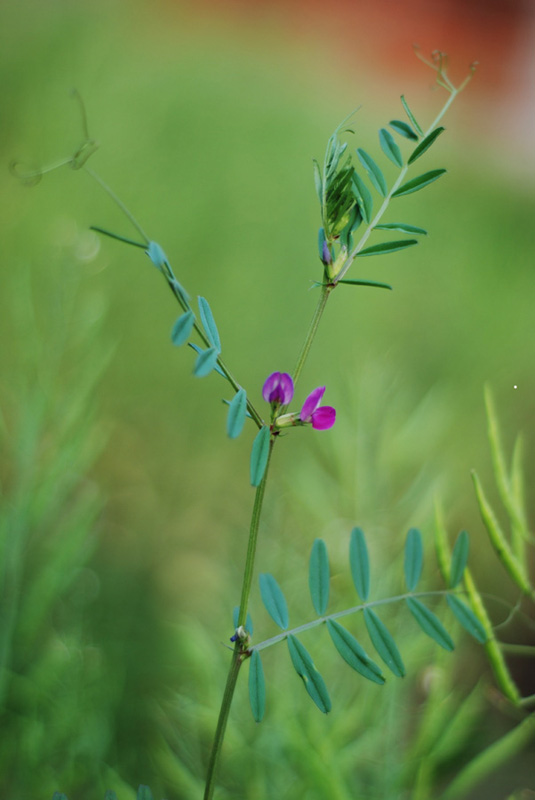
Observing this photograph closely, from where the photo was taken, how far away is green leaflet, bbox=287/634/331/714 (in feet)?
0.43

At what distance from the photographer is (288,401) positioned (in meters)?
0.13

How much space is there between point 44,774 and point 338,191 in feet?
0.69

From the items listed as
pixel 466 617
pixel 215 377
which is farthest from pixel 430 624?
pixel 215 377

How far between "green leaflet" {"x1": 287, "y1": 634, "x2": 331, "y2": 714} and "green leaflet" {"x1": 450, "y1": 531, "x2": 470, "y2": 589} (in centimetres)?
3

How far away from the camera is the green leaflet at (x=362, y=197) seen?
13 centimetres

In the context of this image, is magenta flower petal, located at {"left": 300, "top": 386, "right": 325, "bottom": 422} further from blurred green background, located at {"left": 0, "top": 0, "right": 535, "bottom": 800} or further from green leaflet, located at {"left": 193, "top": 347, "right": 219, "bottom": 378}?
blurred green background, located at {"left": 0, "top": 0, "right": 535, "bottom": 800}

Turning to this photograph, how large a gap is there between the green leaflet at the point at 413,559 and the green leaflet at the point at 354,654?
0.02m

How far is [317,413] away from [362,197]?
41mm

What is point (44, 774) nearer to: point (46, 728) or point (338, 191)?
point (46, 728)

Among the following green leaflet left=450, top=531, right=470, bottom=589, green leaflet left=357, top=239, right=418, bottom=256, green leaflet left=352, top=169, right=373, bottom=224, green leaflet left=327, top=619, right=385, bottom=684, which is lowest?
green leaflet left=327, top=619, right=385, bottom=684

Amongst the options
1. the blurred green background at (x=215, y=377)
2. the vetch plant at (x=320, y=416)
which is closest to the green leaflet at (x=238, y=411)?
the vetch plant at (x=320, y=416)

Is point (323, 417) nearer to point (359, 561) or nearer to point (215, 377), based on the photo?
point (359, 561)

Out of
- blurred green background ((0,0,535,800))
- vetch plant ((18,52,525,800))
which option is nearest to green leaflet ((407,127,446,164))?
vetch plant ((18,52,525,800))

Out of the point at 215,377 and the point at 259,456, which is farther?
the point at 215,377
